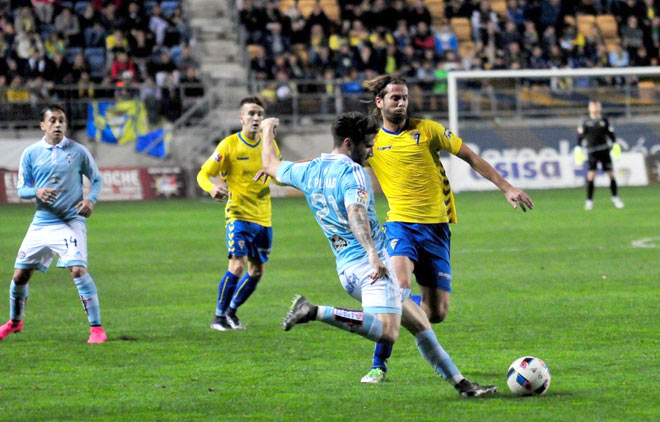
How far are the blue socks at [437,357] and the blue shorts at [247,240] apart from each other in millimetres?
4115

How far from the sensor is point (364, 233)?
707 centimetres

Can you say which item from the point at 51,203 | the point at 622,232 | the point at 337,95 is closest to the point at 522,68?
the point at 337,95

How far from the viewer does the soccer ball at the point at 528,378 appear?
7480 mm

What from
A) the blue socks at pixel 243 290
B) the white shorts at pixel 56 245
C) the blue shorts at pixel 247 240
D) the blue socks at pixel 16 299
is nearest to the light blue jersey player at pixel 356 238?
the white shorts at pixel 56 245

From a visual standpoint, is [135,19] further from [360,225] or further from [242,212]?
[360,225]

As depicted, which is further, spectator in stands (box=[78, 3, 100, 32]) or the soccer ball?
spectator in stands (box=[78, 3, 100, 32])

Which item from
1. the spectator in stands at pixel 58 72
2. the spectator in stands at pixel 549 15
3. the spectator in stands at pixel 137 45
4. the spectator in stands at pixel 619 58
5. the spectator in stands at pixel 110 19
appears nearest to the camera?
the spectator in stands at pixel 58 72

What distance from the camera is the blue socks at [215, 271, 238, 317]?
Answer: 1120cm

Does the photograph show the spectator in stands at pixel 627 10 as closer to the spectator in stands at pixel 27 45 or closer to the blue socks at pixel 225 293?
the spectator in stands at pixel 27 45

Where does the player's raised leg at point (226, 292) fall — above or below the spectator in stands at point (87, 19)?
below

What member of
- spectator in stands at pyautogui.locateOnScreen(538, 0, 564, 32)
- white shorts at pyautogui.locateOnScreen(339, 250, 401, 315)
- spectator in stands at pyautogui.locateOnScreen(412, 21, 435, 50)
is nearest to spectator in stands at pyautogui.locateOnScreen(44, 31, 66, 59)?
spectator in stands at pyautogui.locateOnScreen(412, 21, 435, 50)

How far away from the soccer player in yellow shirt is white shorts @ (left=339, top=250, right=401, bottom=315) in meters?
1.22

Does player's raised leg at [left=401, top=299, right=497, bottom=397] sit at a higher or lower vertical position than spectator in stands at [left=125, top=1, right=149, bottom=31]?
lower

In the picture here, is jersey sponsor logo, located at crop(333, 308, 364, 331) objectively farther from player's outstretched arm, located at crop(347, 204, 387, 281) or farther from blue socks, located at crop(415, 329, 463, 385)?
blue socks, located at crop(415, 329, 463, 385)
